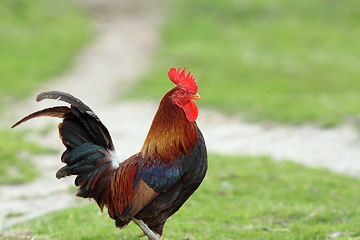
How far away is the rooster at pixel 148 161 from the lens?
617 cm

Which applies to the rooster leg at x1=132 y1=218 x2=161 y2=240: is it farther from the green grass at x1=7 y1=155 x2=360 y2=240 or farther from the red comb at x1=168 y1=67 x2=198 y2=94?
the red comb at x1=168 y1=67 x2=198 y2=94

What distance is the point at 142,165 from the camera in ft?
20.7

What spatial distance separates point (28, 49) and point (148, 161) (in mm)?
19182

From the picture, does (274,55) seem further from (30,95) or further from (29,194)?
(29,194)

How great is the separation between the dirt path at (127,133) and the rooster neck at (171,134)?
3.89 m

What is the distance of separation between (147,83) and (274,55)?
6.50 metres

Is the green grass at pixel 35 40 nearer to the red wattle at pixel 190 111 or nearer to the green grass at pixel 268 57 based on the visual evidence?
the green grass at pixel 268 57

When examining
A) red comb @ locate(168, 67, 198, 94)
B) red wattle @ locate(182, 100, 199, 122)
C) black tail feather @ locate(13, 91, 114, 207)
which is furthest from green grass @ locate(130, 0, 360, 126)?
black tail feather @ locate(13, 91, 114, 207)

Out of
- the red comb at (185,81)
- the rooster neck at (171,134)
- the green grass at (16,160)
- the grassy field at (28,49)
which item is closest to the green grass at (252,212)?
the rooster neck at (171,134)

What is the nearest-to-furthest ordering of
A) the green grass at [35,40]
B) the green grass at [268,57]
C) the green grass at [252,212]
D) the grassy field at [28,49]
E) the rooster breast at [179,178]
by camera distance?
1. the rooster breast at [179,178]
2. the green grass at [252,212]
3. the grassy field at [28,49]
4. the green grass at [268,57]
5. the green grass at [35,40]

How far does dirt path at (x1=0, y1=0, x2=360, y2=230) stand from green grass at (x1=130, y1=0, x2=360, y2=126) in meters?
0.68

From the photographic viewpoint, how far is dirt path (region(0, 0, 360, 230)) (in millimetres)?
10797

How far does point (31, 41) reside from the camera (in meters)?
25.4

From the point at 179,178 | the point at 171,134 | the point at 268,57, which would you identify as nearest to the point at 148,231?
the point at 179,178
